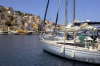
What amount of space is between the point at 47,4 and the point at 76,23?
642 cm

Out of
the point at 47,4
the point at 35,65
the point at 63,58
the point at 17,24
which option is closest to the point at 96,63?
the point at 63,58

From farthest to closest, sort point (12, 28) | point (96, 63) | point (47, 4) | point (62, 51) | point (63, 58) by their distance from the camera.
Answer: point (12, 28), point (47, 4), point (63, 58), point (62, 51), point (96, 63)

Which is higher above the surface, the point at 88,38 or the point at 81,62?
the point at 88,38

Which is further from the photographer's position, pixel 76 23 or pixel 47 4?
pixel 47 4

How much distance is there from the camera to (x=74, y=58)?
11.0 m

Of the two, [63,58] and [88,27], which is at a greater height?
[88,27]

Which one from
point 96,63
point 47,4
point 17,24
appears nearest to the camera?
point 96,63

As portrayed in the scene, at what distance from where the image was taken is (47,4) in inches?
732

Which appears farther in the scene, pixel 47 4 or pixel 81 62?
pixel 47 4

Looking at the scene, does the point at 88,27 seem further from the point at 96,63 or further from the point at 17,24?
the point at 17,24

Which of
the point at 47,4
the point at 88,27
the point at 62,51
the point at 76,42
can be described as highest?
the point at 47,4

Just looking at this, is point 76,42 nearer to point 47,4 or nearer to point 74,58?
point 74,58

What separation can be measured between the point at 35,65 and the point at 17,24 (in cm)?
11066

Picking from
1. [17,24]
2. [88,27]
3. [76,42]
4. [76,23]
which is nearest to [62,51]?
[76,42]
